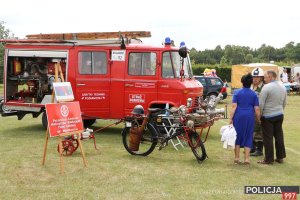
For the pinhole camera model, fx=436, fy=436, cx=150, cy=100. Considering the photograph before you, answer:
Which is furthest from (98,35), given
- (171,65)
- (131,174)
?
(131,174)

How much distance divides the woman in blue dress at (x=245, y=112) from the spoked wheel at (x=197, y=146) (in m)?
0.71

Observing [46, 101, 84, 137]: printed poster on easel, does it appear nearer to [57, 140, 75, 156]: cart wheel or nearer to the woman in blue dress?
[57, 140, 75, 156]: cart wheel

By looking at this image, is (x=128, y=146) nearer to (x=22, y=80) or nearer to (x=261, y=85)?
(x=261, y=85)

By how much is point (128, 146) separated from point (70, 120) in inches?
66.8

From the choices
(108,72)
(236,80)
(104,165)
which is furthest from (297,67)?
(104,165)

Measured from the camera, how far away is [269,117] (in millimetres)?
8133

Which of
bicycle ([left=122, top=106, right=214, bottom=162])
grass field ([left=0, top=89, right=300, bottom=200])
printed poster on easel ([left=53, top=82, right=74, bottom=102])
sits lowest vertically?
grass field ([left=0, top=89, right=300, bottom=200])

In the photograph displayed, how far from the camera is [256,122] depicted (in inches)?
342

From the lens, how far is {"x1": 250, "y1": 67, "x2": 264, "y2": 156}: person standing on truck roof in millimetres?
8734

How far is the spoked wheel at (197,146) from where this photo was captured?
8.23 m

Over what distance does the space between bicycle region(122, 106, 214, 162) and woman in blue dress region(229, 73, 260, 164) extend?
0.88 meters
